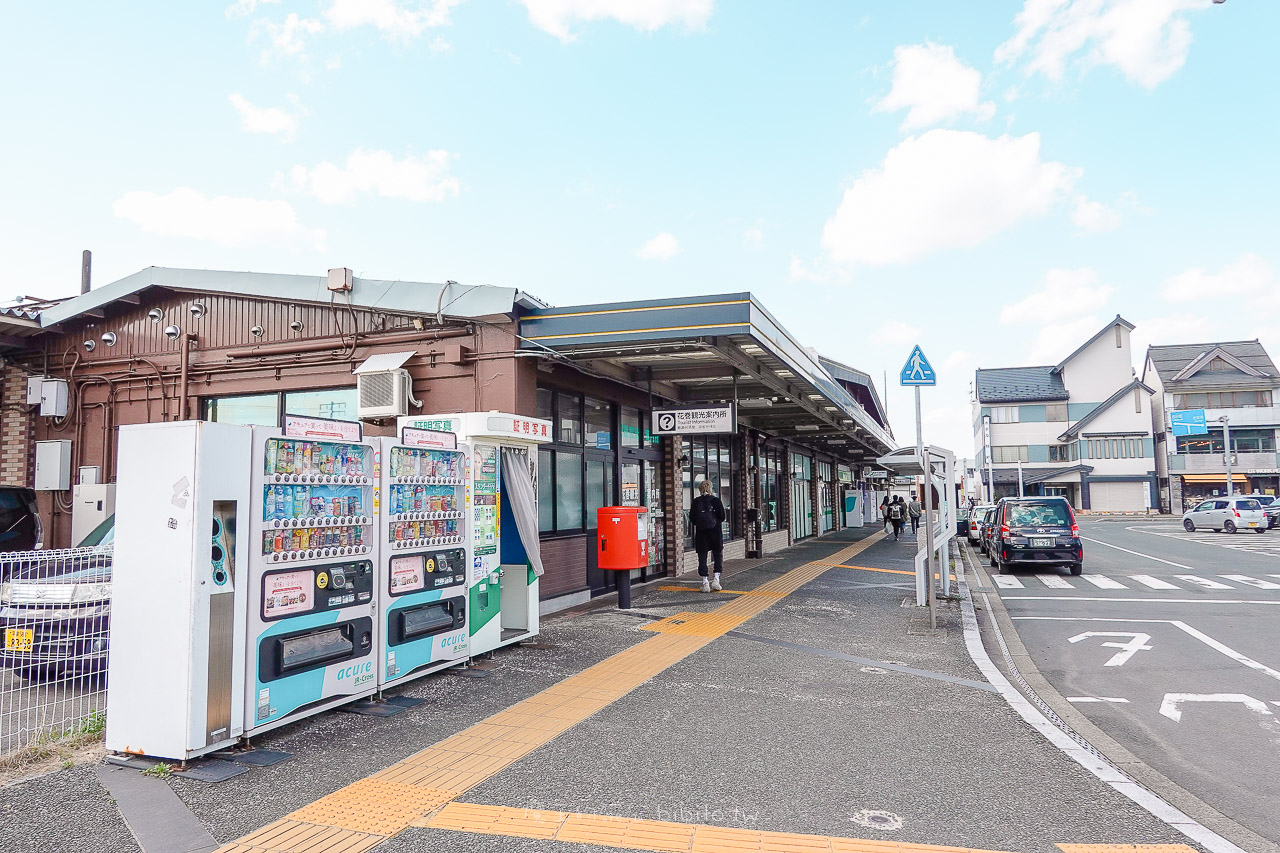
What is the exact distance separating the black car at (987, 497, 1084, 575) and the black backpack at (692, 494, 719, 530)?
8224mm

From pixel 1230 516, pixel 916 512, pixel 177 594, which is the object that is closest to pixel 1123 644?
pixel 177 594

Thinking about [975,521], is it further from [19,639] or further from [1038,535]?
[19,639]

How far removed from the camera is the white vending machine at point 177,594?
16.4 feet

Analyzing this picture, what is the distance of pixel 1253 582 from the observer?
1506 cm

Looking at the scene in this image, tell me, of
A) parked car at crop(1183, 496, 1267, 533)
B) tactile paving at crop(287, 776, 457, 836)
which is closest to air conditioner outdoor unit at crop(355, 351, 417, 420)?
tactile paving at crop(287, 776, 457, 836)

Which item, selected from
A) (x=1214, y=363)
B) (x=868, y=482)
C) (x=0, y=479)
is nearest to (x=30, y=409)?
(x=0, y=479)

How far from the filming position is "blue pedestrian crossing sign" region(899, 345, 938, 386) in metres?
10.4

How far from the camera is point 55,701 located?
19.9 feet

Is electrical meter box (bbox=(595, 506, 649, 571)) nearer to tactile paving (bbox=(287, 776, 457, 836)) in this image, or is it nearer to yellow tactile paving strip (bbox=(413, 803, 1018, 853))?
tactile paving (bbox=(287, 776, 457, 836))

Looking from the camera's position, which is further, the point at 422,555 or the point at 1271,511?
the point at 1271,511

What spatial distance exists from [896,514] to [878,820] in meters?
29.0

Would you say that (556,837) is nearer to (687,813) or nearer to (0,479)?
(687,813)

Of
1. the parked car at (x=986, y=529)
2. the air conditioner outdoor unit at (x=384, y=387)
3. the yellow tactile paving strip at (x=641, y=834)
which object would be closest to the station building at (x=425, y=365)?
the air conditioner outdoor unit at (x=384, y=387)

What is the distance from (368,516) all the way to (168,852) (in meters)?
2.97
